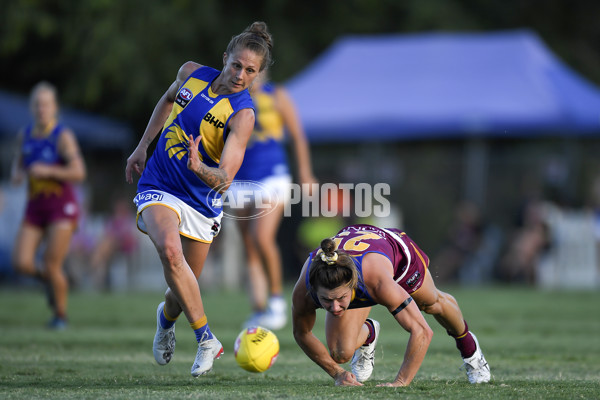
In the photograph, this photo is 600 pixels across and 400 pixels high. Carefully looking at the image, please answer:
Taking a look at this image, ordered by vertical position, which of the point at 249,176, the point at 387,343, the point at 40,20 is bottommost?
the point at 387,343

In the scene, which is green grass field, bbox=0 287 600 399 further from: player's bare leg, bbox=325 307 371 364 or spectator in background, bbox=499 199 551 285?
spectator in background, bbox=499 199 551 285

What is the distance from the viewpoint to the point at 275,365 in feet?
22.4

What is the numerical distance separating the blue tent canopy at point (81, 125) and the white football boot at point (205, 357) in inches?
588

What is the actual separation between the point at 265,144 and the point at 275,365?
326 cm

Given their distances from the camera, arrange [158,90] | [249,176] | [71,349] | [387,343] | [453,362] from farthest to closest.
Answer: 1. [158,90]
2. [249,176]
3. [387,343]
4. [71,349]
5. [453,362]

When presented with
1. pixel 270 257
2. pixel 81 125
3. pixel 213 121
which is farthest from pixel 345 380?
pixel 81 125

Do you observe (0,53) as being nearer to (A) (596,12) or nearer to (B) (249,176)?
(B) (249,176)

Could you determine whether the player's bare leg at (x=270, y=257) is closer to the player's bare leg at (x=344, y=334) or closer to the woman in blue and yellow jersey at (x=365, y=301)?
the woman in blue and yellow jersey at (x=365, y=301)

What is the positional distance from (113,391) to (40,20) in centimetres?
1621

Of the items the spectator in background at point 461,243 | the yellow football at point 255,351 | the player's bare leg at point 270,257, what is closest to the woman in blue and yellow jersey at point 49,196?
the player's bare leg at point 270,257

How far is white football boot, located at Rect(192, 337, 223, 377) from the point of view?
18.4 feet

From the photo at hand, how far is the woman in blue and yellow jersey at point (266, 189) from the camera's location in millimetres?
9352

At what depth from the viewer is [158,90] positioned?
70.7 feet

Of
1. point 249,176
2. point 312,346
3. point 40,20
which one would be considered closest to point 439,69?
point 40,20
